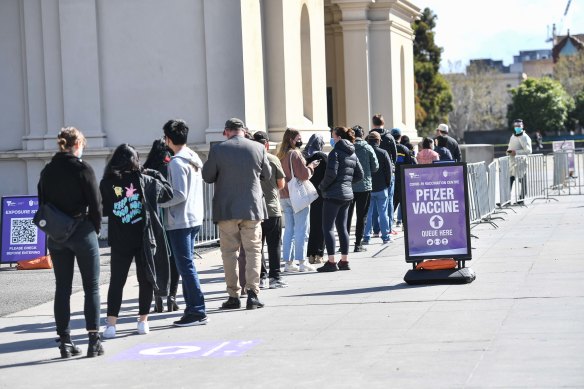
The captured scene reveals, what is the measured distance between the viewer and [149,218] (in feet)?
35.4

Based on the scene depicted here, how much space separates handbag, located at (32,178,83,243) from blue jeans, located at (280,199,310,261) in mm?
5495

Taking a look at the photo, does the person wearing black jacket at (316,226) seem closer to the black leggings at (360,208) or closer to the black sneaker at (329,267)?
the black sneaker at (329,267)

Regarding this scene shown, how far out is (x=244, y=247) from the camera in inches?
479

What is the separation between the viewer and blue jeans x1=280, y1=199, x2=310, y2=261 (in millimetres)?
15031

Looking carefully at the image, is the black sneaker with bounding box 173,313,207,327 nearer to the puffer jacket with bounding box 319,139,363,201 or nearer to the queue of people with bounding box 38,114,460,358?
the queue of people with bounding box 38,114,460,358

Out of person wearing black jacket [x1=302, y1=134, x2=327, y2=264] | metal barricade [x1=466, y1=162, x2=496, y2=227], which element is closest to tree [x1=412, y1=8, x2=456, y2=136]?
metal barricade [x1=466, y1=162, x2=496, y2=227]

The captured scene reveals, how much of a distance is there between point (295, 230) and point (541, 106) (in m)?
73.0

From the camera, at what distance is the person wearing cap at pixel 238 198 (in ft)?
38.9

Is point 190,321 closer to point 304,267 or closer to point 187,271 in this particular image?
point 187,271

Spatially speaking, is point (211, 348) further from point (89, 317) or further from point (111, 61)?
point (111, 61)

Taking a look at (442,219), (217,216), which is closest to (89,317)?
(217,216)

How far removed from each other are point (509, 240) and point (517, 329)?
8.36 metres

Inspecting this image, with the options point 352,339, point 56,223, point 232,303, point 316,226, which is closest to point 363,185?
point 316,226

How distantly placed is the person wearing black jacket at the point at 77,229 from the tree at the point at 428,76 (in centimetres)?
5636
